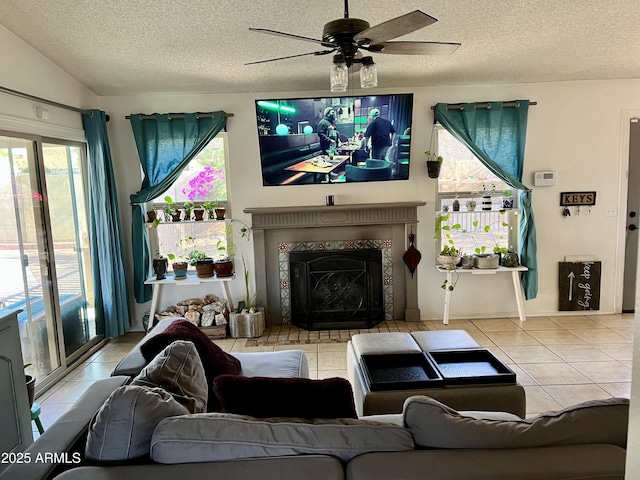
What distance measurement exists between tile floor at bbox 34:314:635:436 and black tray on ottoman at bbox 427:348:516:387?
613mm

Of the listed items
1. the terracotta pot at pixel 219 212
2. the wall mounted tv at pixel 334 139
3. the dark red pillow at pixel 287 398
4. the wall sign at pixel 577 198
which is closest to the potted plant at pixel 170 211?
the terracotta pot at pixel 219 212

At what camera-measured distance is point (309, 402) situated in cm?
148

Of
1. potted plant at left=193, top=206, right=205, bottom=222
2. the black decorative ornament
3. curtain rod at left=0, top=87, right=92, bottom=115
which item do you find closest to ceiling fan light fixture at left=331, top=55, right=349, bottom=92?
curtain rod at left=0, top=87, right=92, bottom=115

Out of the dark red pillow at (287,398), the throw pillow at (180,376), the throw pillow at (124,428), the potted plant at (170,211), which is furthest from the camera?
the potted plant at (170,211)

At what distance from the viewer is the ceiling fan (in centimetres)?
183

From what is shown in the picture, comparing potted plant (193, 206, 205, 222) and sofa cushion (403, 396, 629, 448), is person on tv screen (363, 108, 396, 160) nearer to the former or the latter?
potted plant (193, 206, 205, 222)

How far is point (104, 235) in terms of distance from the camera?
413 centimetres

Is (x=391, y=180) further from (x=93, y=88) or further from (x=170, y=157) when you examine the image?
(x=93, y=88)

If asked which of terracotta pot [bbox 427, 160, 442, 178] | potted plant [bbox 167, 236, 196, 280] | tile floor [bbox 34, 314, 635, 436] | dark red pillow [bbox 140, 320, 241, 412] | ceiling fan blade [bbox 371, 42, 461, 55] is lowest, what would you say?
tile floor [bbox 34, 314, 635, 436]

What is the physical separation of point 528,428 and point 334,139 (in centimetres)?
351

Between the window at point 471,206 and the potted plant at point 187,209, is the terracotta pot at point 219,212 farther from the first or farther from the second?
the window at point 471,206

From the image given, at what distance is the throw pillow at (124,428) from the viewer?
1.31 metres

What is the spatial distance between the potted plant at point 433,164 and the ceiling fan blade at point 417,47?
215cm

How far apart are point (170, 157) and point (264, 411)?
3.46 m
